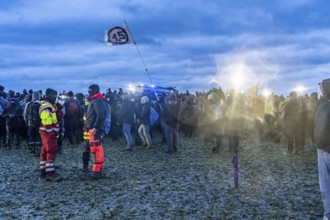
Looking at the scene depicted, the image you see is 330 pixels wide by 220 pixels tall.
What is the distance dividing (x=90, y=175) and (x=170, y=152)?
548 centimetres

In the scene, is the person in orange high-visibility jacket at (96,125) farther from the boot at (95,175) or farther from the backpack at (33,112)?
the backpack at (33,112)

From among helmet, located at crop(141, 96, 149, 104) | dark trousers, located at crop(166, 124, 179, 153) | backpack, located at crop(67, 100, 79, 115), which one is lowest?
dark trousers, located at crop(166, 124, 179, 153)

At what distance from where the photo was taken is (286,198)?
9.07 meters

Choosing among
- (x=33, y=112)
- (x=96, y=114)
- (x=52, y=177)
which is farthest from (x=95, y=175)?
(x=33, y=112)

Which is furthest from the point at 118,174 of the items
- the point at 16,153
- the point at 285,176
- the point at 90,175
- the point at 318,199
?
the point at 16,153

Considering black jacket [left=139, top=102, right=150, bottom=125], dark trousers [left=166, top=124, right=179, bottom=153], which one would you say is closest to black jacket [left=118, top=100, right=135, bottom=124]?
black jacket [left=139, top=102, right=150, bottom=125]

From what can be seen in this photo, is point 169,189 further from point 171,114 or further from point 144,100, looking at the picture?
point 144,100

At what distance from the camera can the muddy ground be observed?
8172mm

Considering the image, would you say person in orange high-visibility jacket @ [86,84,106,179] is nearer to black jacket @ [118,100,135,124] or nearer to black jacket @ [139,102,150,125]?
black jacket @ [118,100,135,124]

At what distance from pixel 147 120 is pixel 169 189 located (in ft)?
27.2

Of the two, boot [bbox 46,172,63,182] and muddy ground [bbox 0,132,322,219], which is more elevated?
boot [bbox 46,172,63,182]

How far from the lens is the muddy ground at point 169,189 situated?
8172mm

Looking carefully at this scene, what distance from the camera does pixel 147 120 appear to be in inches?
719

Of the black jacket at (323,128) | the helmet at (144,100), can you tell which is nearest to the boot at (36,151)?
the helmet at (144,100)
